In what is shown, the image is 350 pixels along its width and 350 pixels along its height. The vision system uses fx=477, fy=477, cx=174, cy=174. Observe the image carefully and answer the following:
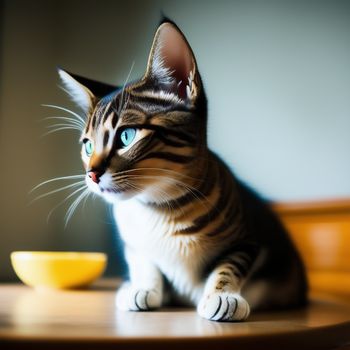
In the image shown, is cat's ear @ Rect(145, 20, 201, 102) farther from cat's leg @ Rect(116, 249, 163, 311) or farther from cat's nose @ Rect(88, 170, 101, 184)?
cat's leg @ Rect(116, 249, 163, 311)

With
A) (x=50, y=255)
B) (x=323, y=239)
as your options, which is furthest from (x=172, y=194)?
(x=323, y=239)

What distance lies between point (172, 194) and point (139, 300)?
18cm

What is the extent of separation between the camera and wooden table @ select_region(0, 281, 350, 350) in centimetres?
53

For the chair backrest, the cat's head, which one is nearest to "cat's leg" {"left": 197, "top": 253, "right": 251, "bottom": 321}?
the cat's head

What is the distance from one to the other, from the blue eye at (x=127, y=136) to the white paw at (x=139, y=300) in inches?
9.6

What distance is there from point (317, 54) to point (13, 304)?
2.62ft

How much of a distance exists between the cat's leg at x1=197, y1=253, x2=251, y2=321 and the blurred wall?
0.83 ft

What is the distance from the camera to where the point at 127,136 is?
730 millimetres

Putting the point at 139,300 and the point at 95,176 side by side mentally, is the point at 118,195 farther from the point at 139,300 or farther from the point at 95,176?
the point at 139,300

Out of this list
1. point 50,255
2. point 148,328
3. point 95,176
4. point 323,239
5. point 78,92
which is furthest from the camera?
point 323,239

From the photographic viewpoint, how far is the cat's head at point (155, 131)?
0.72 meters

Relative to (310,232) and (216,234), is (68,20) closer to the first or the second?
(216,234)

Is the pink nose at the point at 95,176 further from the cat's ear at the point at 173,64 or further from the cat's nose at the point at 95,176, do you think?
the cat's ear at the point at 173,64

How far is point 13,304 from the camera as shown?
0.79 meters
